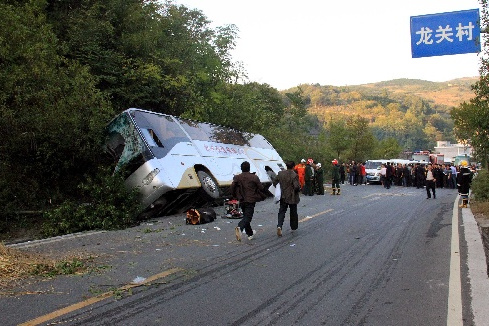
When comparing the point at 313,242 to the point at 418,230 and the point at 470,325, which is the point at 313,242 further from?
the point at 470,325

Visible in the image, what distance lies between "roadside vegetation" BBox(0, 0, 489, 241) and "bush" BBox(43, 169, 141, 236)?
0.03m

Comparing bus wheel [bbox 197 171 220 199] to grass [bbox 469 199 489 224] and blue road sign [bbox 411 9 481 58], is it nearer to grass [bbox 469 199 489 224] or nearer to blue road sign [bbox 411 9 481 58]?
blue road sign [bbox 411 9 481 58]

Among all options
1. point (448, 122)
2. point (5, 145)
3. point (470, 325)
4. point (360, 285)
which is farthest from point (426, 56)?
point (448, 122)

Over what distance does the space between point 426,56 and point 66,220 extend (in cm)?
999

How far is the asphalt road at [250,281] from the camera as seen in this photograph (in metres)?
4.81

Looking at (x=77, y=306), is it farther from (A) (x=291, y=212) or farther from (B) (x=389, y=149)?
(B) (x=389, y=149)

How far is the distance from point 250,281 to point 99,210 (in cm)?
636

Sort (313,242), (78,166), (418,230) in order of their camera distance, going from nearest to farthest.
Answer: (313,242) < (418,230) < (78,166)

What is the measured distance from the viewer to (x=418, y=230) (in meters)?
11.0

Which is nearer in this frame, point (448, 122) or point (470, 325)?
point (470, 325)

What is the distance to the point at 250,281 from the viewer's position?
620cm

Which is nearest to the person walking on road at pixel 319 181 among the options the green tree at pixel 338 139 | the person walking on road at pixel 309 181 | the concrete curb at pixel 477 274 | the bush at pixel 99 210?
the person walking on road at pixel 309 181

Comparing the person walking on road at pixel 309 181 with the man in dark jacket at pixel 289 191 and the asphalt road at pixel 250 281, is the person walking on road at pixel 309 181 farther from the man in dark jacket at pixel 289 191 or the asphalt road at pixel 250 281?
the man in dark jacket at pixel 289 191

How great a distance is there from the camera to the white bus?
12.4 m
